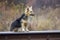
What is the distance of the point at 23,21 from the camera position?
3725 millimetres

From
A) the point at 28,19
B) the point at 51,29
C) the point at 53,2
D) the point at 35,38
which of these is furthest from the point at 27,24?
the point at 53,2

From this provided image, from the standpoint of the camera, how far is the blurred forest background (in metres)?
3.96

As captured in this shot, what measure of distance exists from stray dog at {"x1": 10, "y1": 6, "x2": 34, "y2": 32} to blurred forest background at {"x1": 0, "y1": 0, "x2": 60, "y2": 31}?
15cm

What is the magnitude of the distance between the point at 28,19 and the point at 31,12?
178 mm

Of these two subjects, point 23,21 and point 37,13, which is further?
point 37,13

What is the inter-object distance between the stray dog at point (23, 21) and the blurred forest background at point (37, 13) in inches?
5.7

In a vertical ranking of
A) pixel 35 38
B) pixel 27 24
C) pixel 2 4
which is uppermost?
pixel 2 4

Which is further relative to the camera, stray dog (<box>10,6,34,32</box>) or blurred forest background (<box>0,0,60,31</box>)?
blurred forest background (<box>0,0,60,31</box>)

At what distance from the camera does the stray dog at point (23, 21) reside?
12.2ft

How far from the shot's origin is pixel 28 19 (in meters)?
3.77

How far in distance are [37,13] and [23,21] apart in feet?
1.53

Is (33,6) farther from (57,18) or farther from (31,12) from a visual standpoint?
(57,18)

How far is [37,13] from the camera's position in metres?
4.00

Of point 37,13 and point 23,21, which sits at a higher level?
point 37,13
